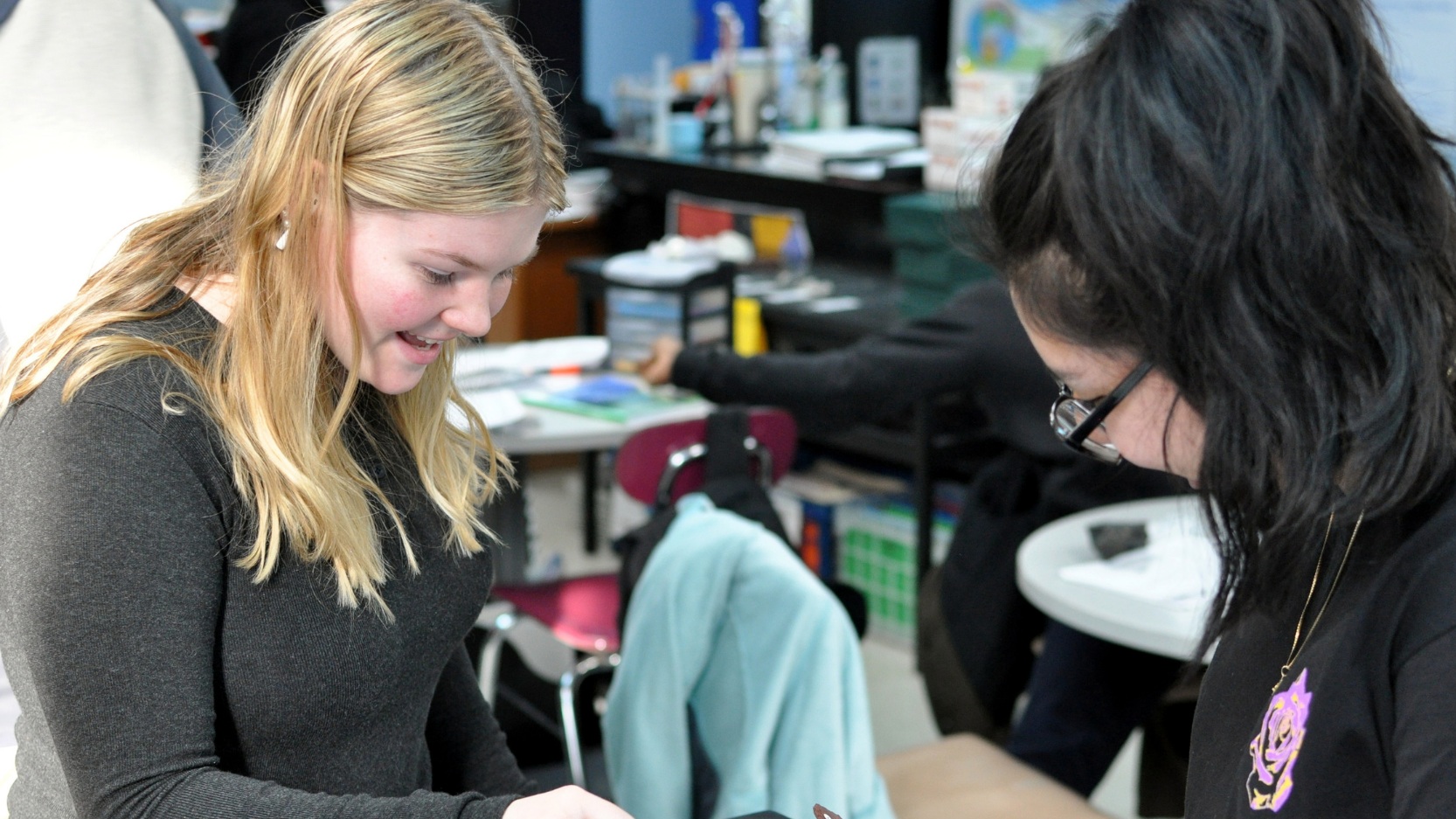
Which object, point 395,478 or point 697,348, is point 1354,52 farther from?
point 697,348

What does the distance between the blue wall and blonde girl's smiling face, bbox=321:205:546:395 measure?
15.7 feet

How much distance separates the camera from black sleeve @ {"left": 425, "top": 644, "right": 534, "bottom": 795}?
1363 millimetres

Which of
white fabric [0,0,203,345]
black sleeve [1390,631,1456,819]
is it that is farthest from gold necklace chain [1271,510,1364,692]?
white fabric [0,0,203,345]

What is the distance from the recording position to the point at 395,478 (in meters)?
1.23

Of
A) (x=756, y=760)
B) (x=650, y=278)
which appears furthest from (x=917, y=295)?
(x=756, y=760)

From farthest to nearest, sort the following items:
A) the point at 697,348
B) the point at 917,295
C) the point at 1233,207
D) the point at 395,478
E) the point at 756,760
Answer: the point at 917,295 < the point at 697,348 < the point at 756,760 < the point at 395,478 < the point at 1233,207

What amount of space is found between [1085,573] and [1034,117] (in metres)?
1.33

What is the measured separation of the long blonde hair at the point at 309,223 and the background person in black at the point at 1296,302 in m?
0.44

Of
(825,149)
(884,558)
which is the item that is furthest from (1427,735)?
(825,149)

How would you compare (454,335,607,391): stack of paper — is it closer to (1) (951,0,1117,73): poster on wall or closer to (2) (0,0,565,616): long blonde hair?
(1) (951,0,1117,73): poster on wall

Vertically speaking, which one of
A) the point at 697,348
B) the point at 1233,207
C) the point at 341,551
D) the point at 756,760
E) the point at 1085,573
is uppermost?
the point at 1233,207

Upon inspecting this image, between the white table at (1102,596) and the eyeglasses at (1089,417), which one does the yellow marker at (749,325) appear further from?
the eyeglasses at (1089,417)

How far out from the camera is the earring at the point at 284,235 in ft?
3.44

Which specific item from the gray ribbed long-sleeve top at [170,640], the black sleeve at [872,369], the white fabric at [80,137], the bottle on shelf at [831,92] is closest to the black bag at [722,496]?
Result: the black sleeve at [872,369]
